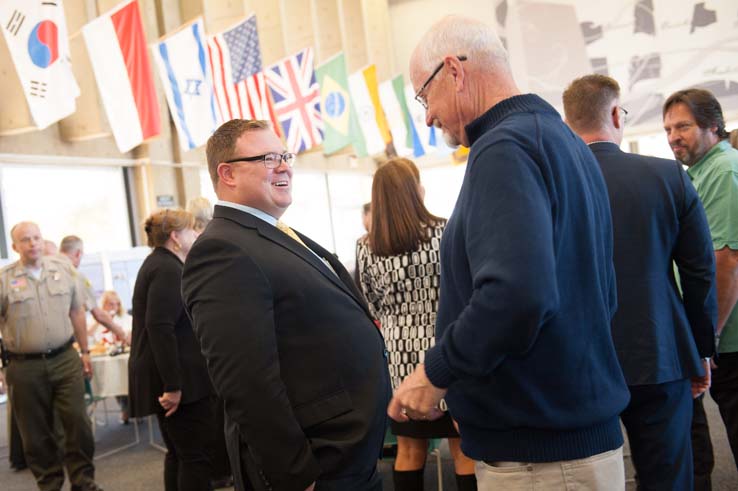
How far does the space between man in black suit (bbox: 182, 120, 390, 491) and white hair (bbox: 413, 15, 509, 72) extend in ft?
2.24

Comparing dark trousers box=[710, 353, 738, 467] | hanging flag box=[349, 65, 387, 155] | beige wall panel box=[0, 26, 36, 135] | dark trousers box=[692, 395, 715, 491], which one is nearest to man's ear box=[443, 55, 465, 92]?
dark trousers box=[710, 353, 738, 467]

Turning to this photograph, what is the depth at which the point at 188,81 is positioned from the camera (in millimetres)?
7938

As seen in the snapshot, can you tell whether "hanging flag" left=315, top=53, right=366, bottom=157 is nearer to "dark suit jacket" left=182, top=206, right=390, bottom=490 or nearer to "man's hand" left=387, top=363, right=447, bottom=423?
"dark suit jacket" left=182, top=206, right=390, bottom=490

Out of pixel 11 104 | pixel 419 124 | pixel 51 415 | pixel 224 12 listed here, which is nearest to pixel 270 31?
pixel 224 12

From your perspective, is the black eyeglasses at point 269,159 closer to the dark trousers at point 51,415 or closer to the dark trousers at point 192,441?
the dark trousers at point 192,441

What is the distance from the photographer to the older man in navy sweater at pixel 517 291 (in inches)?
47.7

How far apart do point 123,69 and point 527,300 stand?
263 inches

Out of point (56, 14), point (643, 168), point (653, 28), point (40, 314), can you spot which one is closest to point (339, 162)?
point (653, 28)

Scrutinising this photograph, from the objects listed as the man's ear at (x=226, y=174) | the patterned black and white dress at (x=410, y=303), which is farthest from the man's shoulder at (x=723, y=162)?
the man's ear at (x=226, y=174)

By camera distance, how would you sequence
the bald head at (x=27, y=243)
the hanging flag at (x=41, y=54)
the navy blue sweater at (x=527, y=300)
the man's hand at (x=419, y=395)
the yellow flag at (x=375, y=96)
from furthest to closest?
A: the yellow flag at (x=375, y=96) → the hanging flag at (x=41, y=54) → the bald head at (x=27, y=243) → the man's hand at (x=419, y=395) → the navy blue sweater at (x=527, y=300)

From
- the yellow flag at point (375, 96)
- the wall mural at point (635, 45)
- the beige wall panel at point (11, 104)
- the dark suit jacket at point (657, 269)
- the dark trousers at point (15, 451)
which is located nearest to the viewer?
the dark suit jacket at point (657, 269)

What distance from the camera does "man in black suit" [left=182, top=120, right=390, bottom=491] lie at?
66.7 inches

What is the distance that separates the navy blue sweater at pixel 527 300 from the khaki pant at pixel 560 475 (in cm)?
2

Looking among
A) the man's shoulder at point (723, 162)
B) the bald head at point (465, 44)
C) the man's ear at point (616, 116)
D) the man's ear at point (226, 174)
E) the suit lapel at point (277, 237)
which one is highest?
the bald head at point (465, 44)
